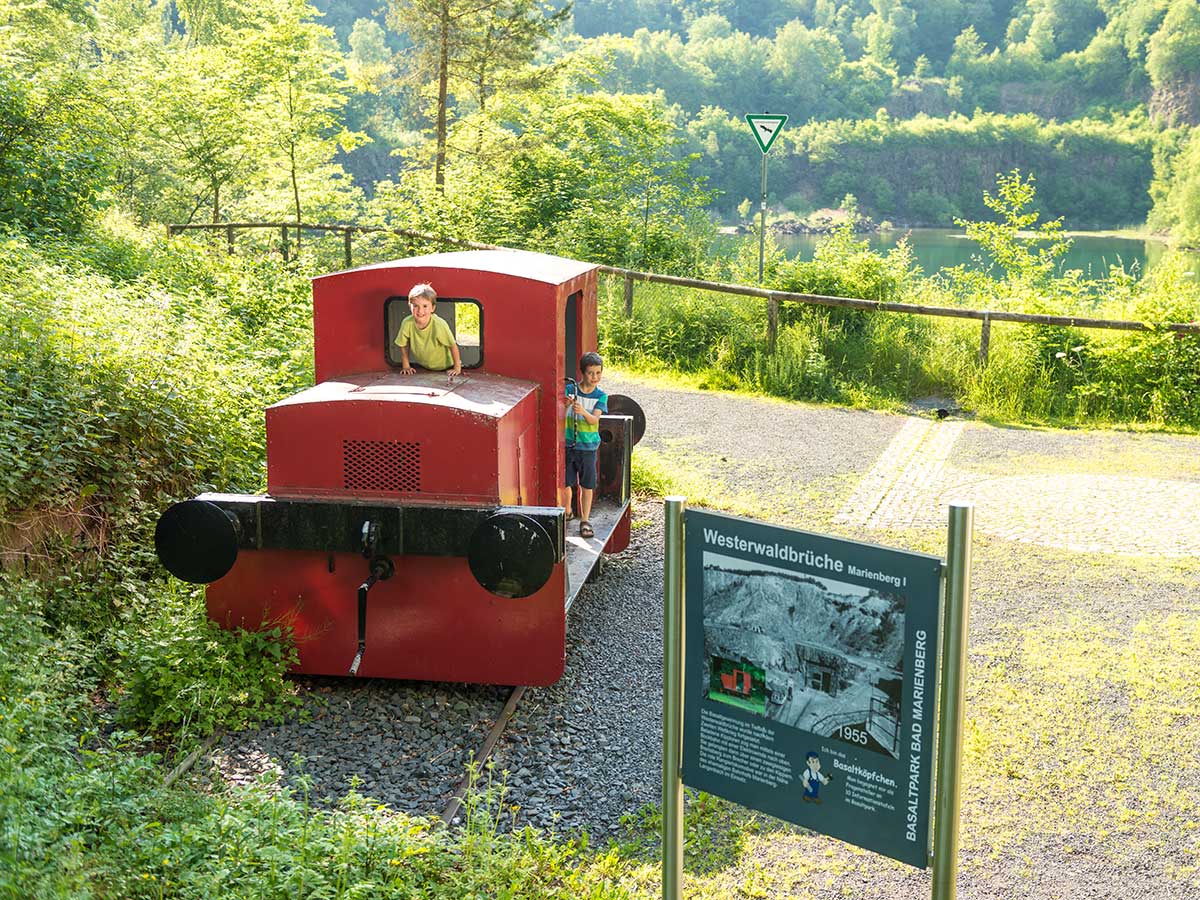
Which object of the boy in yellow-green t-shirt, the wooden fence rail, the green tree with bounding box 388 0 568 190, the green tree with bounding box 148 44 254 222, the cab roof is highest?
the green tree with bounding box 388 0 568 190

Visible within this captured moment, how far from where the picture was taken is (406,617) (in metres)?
6.44

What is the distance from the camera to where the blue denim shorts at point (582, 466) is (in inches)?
309

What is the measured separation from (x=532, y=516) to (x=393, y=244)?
1652 cm

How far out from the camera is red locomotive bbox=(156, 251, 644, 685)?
6012 mm

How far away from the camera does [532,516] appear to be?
586 centimetres

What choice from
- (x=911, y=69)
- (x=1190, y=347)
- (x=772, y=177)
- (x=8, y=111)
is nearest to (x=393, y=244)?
(x=8, y=111)

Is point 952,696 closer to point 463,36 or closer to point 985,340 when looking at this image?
point 985,340

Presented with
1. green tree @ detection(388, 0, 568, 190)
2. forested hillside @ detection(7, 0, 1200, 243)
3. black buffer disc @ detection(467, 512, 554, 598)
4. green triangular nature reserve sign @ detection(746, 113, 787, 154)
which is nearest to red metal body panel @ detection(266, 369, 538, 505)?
black buffer disc @ detection(467, 512, 554, 598)

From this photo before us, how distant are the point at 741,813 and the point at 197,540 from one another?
290cm

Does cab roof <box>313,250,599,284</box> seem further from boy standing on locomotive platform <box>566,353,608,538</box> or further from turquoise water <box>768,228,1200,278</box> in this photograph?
turquoise water <box>768,228,1200,278</box>

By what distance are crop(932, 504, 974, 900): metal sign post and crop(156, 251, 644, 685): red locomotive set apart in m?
2.67

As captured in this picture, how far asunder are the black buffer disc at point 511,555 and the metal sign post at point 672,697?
190 centimetres

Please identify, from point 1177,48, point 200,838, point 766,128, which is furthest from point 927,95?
point 200,838

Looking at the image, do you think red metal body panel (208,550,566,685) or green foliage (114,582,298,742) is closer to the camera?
green foliage (114,582,298,742)
